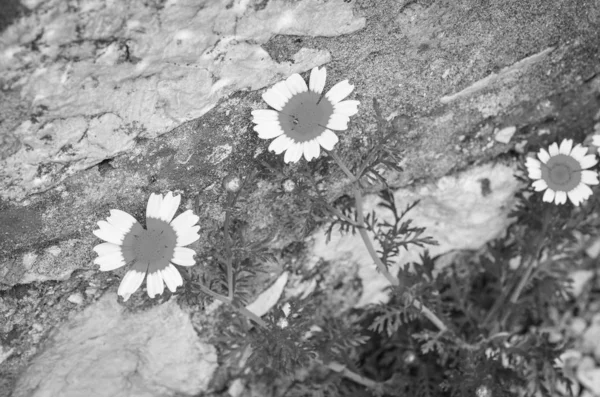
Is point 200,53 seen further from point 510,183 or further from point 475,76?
point 510,183

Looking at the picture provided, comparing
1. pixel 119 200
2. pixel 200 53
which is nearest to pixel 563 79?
pixel 200 53

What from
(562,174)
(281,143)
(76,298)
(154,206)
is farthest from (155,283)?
(562,174)

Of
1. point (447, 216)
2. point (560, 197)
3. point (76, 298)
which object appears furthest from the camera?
point (447, 216)

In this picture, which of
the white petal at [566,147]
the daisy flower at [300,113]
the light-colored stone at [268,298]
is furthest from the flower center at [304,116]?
the white petal at [566,147]

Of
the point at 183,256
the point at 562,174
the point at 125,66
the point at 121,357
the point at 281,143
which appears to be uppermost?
the point at 562,174

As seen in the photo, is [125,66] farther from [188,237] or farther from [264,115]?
[188,237]

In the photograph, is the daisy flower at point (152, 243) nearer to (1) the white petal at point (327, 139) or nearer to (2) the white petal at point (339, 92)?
(1) the white petal at point (327, 139)

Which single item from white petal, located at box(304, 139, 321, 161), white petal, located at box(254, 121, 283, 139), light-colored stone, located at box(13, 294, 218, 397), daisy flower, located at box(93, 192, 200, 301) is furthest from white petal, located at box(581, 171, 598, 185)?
light-colored stone, located at box(13, 294, 218, 397)
